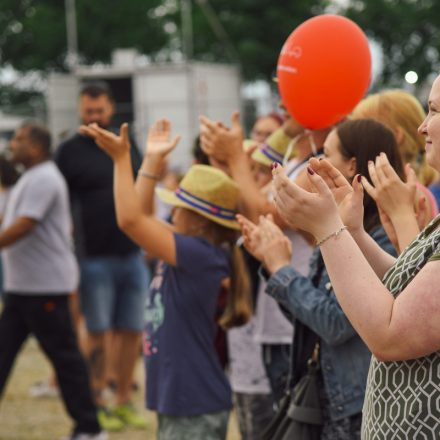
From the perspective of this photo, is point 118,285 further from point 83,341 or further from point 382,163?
point 382,163

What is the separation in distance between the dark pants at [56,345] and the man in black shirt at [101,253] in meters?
0.52

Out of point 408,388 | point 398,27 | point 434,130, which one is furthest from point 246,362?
point 398,27

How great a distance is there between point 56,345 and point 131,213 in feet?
7.72

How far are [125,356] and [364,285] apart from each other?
442 cm

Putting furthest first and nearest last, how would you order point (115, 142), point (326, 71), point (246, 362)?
point (246, 362) < point (115, 142) < point (326, 71)

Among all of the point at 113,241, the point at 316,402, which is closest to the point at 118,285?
the point at 113,241

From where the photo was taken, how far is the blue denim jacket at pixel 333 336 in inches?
109

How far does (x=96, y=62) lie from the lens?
3831 centimetres

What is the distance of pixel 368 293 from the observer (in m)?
1.93

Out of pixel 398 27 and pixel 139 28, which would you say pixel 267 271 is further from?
pixel 139 28

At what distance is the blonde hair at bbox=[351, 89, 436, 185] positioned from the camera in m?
3.32

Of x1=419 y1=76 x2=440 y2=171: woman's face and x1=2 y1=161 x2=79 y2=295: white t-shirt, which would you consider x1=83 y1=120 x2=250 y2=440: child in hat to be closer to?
x1=419 y1=76 x2=440 y2=171: woman's face

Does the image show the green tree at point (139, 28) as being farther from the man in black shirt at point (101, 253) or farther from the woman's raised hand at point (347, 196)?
the woman's raised hand at point (347, 196)

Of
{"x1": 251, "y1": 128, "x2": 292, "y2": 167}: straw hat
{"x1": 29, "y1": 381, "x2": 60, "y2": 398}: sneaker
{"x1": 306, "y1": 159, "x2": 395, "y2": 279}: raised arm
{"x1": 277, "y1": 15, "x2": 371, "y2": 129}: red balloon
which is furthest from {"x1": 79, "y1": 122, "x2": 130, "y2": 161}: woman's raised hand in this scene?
{"x1": 29, "y1": 381, "x2": 60, "y2": 398}: sneaker
